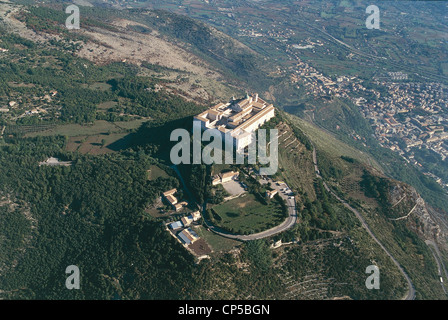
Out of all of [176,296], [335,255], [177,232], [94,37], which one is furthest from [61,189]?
[94,37]

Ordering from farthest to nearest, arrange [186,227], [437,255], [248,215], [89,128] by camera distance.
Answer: [89,128] → [437,255] → [248,215] → [186,227]

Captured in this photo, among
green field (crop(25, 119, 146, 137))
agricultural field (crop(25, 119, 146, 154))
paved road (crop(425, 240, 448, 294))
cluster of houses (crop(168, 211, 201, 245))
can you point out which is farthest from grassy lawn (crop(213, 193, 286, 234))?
green field (crop(25, 119, 146, 137))

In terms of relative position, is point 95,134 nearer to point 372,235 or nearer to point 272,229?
point 272,229

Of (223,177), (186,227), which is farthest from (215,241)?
(223,177)

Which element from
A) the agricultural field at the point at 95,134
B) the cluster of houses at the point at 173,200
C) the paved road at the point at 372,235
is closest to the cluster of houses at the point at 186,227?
the cluster of houses at the point at 173,200

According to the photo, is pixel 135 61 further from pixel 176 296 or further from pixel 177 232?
pixel 176 296

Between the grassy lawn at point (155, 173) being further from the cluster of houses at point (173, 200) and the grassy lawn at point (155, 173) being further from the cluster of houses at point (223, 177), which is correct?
the cluster of houses at point (223, 177)
